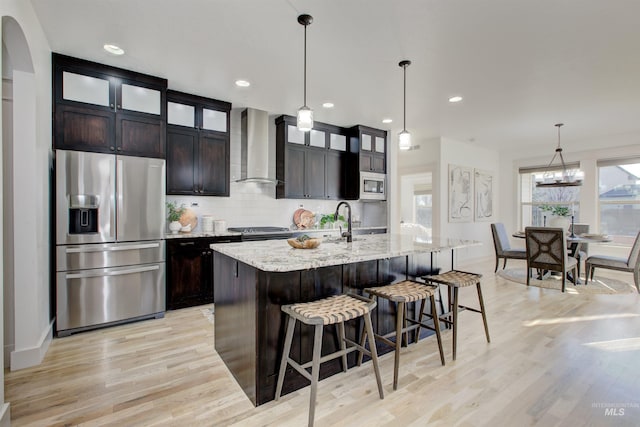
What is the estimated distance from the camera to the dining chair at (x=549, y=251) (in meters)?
4.51

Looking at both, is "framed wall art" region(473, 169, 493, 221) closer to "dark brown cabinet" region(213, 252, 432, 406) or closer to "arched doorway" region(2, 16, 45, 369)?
"dark brown cabinet" region(213, 252, 432, 406)

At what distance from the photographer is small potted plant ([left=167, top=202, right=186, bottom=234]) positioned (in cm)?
382

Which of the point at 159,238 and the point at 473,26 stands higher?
the point at 473,26

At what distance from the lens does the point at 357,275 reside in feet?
7.80

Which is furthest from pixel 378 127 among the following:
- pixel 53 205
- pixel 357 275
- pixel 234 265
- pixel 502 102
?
pixel 53 205

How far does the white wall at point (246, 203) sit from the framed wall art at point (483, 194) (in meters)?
3.99

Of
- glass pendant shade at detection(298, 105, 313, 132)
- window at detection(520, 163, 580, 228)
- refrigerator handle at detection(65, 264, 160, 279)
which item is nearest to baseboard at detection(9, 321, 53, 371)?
refrigerator handle at detection(65, 264, 160, 279)

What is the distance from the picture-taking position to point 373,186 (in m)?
5.48

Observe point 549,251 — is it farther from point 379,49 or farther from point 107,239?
point 107,239

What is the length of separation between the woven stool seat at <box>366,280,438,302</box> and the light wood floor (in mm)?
600

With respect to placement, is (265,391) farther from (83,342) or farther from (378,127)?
(378,127)

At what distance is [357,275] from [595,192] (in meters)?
6.56

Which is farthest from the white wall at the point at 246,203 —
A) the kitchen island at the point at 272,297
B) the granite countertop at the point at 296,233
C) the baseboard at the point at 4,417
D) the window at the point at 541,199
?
the window at the point at 541,199

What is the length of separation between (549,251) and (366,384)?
13.8ft
